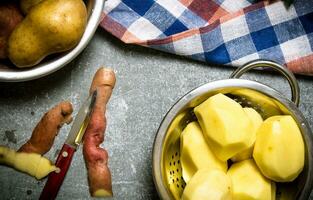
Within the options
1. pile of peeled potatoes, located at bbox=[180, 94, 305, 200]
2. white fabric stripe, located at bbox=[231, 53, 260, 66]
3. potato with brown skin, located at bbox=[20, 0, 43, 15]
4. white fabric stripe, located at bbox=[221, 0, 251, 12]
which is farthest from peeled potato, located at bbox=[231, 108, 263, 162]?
potato with brown skin, located at bbox=[20, 0, 43, 15]

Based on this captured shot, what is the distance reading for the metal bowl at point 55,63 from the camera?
77cm

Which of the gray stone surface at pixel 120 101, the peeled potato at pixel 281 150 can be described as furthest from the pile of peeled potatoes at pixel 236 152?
the gray stone surface at pixel 120 101

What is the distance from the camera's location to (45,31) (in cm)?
73

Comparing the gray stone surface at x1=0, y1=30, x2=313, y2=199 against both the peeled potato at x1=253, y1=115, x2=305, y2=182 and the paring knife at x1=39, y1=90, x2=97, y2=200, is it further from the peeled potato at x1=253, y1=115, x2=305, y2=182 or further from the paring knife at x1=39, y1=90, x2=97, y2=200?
the peeled potato at x1=253, y1=115, x2=305, y2=182

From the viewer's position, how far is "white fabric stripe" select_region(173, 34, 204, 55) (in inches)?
34.9

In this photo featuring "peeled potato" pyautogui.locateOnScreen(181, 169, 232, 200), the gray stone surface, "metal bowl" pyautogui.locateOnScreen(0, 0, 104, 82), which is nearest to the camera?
"peeled potato" pyautogui.locateOnScreen(181, 169, 232, 200)

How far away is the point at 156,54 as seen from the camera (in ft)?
3.00

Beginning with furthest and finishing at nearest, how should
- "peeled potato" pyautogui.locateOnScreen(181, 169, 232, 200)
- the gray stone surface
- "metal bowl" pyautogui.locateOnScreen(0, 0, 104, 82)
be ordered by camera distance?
1. the gray stone surface
2. "metal bowl" pyautogui.locateOnScreen(0, 0, 104, 82)
3. "peeled potato" pyautogui.locateOnScreen(181, 169, 232, 200)

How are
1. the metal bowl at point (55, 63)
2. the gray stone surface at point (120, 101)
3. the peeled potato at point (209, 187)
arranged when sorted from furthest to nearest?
1. the gray stone surface at point (120, 101)
2. the metal bowl at point (55, 63)
3. the peeled potato at point (209, 187)

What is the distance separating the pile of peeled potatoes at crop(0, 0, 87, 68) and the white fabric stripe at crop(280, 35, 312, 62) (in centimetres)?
41

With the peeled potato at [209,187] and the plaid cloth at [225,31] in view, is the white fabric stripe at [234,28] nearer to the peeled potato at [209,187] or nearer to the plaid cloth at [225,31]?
the plaid cloth at [225,31]

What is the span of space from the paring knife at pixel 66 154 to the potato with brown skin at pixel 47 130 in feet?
0.13

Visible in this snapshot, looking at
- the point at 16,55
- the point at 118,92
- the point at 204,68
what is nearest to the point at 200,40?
the point at 204,68

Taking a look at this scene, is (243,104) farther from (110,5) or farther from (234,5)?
(110,5)
